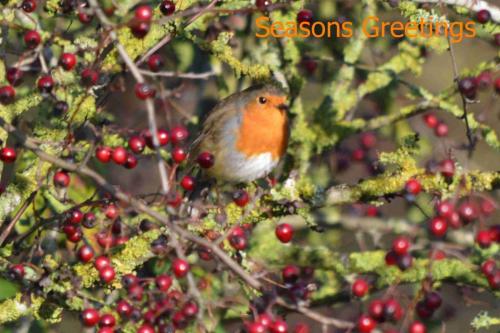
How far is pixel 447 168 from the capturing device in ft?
10.9

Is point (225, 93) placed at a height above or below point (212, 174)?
above

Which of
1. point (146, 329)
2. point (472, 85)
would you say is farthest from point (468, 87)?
point (146, 329)

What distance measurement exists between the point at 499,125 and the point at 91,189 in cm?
373

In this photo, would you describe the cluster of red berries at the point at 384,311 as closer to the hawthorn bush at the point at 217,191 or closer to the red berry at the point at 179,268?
the hawthorn bush at the point at 217,191

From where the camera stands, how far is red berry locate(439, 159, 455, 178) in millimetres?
3336

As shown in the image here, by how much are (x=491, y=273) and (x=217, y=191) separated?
1032 millimetres

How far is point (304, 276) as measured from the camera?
407cm

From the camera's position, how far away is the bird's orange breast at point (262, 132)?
16.5 ft

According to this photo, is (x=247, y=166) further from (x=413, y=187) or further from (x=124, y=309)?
(x=124, y=309)

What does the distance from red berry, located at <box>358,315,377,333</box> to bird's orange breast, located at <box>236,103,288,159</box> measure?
7.90ft

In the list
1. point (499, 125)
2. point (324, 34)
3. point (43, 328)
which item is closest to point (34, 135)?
point (43, 328)

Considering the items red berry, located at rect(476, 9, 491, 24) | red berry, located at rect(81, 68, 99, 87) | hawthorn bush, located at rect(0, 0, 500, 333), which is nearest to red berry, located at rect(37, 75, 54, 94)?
hawthorn bush, located at rect(0, 0, 500, 333)

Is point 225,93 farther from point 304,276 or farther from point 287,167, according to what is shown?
point 304,276

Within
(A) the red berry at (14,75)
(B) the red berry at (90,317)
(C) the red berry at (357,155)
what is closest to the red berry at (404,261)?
(B) the red berry at (90,317)
